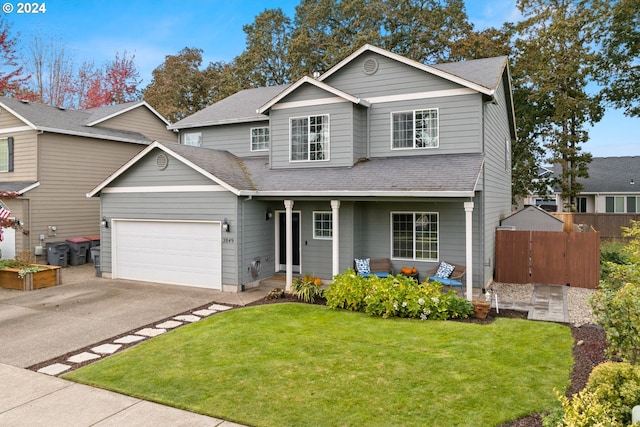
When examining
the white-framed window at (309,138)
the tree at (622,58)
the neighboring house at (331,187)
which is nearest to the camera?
Answer: the neighboring house at (331,187)

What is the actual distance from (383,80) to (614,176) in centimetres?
2541

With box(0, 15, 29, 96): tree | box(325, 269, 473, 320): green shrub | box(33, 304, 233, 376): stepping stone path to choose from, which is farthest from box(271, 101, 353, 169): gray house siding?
box(0, 15, 29, 96): tree

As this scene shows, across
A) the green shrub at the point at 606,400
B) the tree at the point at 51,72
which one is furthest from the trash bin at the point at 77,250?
the tree at the point at 51,72

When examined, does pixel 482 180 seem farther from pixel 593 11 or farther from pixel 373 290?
pixel 593 11

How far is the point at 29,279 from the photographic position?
12961 mm

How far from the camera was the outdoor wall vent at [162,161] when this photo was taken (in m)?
13.3

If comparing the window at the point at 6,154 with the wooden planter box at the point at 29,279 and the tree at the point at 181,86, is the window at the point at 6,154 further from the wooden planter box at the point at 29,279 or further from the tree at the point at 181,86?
the tree at the point at 181,86

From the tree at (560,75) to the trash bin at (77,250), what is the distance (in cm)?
2413

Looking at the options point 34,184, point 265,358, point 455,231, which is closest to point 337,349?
point 265,358

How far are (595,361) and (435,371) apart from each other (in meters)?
2.49

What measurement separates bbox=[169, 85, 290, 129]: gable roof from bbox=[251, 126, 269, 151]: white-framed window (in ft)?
1.54

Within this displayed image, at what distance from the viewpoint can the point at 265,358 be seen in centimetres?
706

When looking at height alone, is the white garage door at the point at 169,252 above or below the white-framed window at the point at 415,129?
below

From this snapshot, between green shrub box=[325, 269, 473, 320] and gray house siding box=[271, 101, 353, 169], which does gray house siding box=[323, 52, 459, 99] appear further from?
green shrub box=[325, 269, 473, 320]
